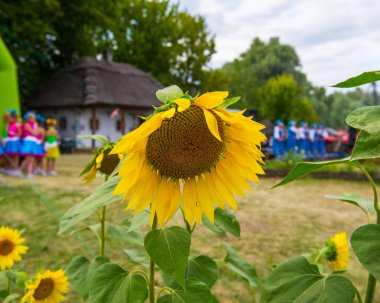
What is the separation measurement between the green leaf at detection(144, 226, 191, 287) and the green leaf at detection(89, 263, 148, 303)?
13 centimetres

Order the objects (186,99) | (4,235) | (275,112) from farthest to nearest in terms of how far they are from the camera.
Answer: (275,112)
(4,235)
(186,99)

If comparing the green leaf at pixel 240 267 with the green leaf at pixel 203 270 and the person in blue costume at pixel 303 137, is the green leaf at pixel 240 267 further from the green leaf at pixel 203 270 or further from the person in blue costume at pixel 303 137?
the person in blue costume at pixel 303 137

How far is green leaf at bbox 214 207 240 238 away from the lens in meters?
0.89

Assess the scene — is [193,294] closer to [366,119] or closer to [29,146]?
[366,119]

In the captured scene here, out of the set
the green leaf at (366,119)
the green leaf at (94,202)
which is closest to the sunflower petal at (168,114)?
the green leaf at (94,202)

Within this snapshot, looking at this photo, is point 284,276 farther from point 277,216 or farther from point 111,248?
point 277,216

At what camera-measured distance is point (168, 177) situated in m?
0.76

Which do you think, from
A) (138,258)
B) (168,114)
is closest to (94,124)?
(138,258)

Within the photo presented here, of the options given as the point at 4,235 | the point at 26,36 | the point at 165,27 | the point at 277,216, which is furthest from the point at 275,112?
the point at 4,235

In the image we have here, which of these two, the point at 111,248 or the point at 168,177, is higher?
the point at 168,177

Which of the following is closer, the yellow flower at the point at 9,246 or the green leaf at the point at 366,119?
the green leaf at the point at 366,119

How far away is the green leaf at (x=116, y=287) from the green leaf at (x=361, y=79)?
19.9 inches

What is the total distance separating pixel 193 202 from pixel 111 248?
2.31 metres

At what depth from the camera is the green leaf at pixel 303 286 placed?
602 millimetres
